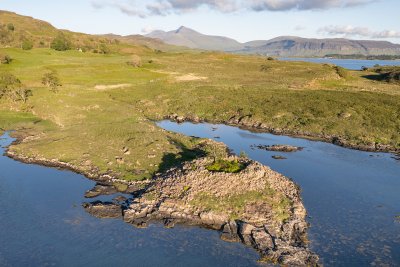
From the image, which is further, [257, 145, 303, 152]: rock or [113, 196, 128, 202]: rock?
[257, 145, 303, 152]: rock

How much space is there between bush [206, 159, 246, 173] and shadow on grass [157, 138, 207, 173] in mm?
4352

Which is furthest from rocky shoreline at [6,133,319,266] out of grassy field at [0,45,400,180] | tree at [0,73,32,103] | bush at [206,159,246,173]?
→ tree at [0,73,32,103]

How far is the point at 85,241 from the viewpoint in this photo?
2975cm

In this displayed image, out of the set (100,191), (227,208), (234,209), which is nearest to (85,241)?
(100,191)

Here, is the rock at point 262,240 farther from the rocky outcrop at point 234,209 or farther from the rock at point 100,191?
the rock at point 100,191

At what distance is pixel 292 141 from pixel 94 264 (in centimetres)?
4189

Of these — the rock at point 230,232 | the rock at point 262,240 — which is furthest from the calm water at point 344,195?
the rock at point 230,232

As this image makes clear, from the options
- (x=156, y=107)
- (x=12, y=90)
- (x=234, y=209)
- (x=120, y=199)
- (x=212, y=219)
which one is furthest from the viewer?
(x=156, y=107)

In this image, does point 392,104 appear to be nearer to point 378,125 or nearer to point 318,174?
point 378,125

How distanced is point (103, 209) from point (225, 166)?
12.8m

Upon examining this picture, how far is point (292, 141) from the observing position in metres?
60.9

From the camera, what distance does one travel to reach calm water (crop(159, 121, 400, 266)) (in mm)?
29453

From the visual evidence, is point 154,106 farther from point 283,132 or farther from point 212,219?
point 212,219

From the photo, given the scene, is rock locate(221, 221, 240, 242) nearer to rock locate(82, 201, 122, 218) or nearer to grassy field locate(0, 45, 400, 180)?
rock locate(82, 201, 122, 218)
